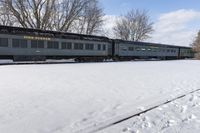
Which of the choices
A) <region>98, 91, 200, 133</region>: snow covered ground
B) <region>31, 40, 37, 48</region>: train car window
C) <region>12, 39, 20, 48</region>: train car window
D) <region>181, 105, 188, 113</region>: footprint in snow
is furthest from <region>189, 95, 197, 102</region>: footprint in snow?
<region>31, 40, 37, 48</region>: train car window

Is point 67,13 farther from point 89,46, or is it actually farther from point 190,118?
point 190,118

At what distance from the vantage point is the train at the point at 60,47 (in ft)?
78.1

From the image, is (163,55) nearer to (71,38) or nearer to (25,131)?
(71,38)

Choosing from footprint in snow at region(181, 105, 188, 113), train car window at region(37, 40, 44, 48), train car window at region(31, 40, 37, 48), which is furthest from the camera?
train car window at region(37, 40, 44, 48)

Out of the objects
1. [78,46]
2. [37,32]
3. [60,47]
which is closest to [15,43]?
[37,32]

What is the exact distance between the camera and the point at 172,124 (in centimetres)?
532

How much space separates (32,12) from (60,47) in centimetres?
2037

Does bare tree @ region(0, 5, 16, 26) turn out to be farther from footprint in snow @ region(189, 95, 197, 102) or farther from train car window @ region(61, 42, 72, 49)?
footprint in snow @ region(189, 95, 197, 102)

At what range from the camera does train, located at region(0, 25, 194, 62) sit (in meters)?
23.8

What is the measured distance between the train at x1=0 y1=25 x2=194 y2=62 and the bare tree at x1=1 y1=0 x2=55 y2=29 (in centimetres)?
1573

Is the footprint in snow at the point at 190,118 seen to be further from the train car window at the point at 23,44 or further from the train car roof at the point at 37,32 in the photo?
the train car window at the point at 23,44

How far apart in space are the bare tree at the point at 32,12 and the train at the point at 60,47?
1573 cm

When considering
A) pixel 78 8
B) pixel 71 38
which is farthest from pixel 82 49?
pixel 78 8

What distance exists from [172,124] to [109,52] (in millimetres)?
31029
